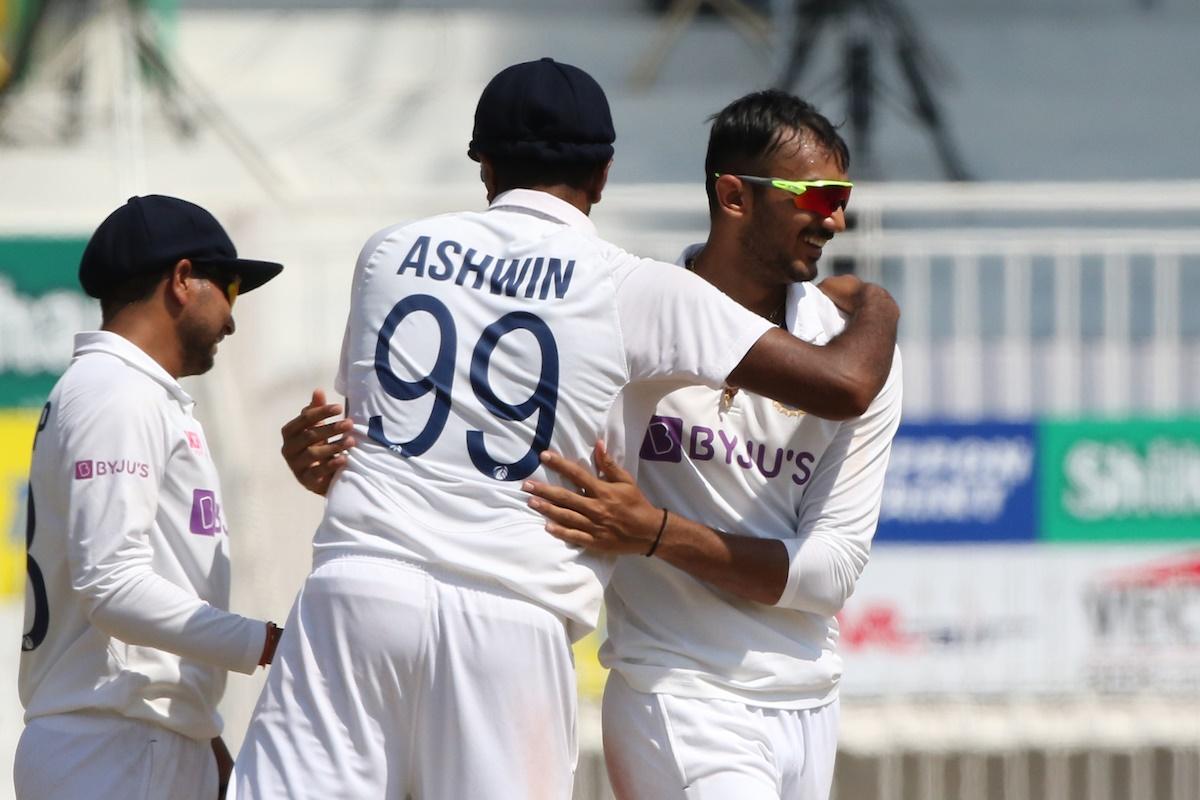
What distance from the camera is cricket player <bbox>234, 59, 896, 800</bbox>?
2.75m

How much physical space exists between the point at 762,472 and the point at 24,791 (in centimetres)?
152

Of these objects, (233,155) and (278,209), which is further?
(233,155)

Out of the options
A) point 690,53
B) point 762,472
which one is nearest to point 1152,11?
point 690,53

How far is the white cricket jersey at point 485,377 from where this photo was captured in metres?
2.79

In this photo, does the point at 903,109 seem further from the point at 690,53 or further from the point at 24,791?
the point at 24,791

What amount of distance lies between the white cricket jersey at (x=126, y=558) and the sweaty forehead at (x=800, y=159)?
1.24m

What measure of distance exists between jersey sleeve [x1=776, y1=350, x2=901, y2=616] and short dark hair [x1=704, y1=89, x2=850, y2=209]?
1.50ft

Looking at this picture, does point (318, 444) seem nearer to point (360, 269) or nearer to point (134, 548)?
point (360, 269)

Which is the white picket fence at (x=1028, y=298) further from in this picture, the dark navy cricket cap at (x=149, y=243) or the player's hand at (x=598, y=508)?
the player's hand at (x=598, y=508)

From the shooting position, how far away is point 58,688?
10.9ft

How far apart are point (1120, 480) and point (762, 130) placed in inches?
122

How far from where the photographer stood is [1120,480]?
597 centimetres

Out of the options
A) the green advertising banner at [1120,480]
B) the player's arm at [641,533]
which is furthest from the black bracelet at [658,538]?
the green advertising banner at [1120,480]

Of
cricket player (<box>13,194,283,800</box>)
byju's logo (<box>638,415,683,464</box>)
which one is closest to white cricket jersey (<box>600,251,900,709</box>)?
byju's logo (<box>638,415,683,464</box>)
